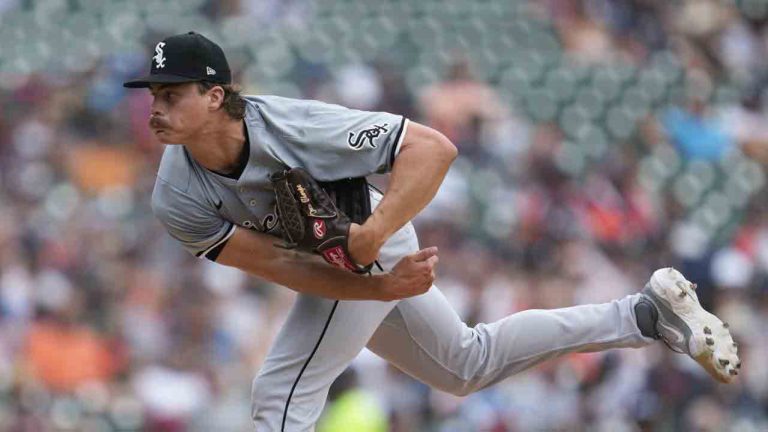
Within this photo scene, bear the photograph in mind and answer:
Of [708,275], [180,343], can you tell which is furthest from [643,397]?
[180,343]

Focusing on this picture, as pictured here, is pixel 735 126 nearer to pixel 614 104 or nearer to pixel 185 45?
pixel 614 104

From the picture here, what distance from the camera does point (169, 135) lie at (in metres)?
4.55

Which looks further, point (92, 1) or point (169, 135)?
point (92, 1)

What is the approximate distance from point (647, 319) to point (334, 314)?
3.68ft

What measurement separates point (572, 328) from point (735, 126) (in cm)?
652

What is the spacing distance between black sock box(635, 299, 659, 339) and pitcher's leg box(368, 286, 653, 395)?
2 centimetres

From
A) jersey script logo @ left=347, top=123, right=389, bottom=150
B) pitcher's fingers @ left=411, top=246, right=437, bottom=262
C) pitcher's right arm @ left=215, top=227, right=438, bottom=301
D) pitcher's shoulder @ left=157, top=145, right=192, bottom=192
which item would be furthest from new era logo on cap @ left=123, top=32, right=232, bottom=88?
pitcher's fingers @ left=411, top=246, right=437, bottom=262

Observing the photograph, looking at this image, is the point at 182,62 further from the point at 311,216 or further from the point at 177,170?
the point at 311,216

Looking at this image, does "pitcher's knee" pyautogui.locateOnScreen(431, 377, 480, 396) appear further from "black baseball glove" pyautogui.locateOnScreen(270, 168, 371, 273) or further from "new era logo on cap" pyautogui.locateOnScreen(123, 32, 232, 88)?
"new era logo on cap" pyautogui.locateOnScreen(123, 32, 232, 88)

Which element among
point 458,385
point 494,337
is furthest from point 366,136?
point 458,385

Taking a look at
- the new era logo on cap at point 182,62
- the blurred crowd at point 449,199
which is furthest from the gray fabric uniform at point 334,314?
the blurred crowd at point 449,199

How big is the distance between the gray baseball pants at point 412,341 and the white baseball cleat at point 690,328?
0.10 metres

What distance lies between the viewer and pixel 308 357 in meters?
5.00

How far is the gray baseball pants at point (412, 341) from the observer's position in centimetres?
499
